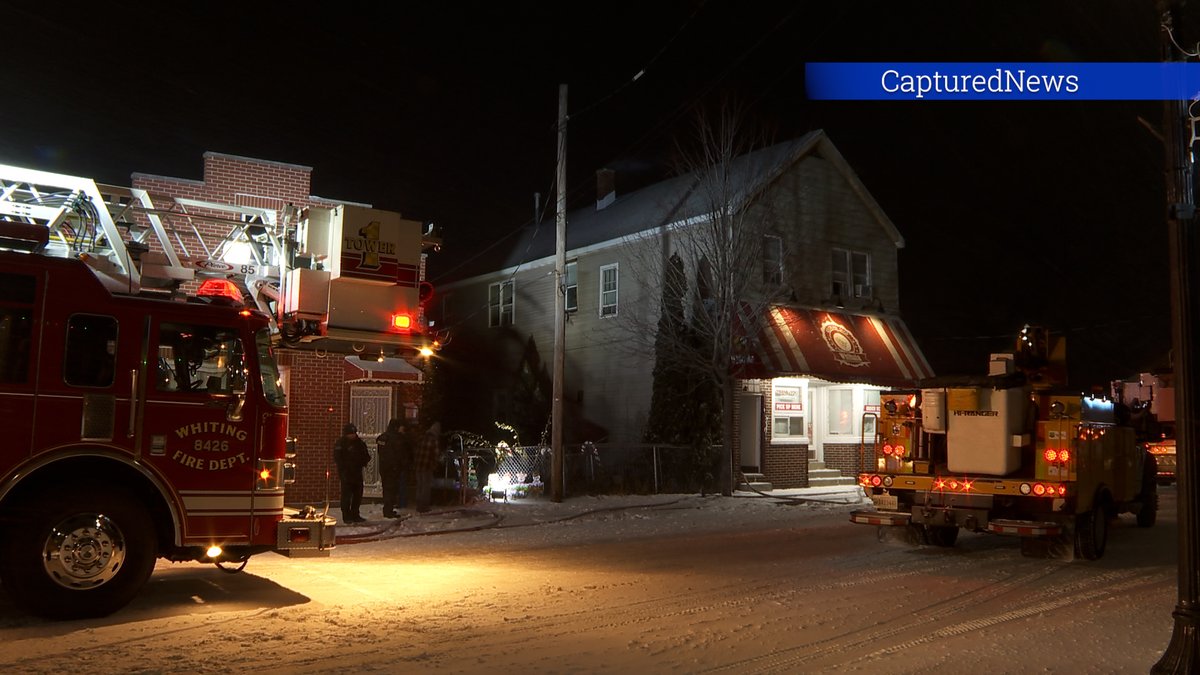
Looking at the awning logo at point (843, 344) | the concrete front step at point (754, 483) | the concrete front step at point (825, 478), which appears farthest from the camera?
the concrete front step at point (825, 478)

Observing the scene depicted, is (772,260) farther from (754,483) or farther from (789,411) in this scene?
(754,483)

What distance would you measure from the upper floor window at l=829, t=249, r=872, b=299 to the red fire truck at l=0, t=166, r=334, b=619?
20.3 m

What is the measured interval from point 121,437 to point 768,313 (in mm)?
17900

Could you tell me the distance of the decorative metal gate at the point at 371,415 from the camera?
1919 centimetres

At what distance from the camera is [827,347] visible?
83.4ft

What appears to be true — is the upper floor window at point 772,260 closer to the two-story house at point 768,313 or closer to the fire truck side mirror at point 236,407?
the two-story house at point 768,313

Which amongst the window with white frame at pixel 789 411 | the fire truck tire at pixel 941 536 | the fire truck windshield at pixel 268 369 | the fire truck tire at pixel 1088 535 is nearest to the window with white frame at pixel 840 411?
the window with white frame at pixel 789 411

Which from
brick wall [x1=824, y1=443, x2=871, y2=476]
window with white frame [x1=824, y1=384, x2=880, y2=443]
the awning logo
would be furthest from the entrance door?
window with white frame [x1=824, y1=384, x2=880, y2=443]

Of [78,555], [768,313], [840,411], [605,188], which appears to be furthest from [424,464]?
[605,188]

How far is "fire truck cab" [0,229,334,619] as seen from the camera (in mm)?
7969

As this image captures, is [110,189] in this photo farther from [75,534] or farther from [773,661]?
[773,661]

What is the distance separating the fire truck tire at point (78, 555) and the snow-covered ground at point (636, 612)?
0.23 m

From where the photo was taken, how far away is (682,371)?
23.2m

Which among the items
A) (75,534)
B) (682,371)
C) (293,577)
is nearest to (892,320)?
(682,371)
